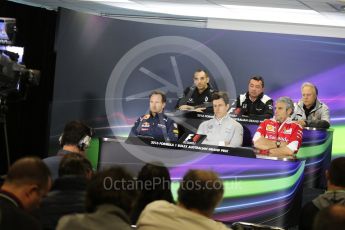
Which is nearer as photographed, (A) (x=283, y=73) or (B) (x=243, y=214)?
(B) (x=243, y=214)

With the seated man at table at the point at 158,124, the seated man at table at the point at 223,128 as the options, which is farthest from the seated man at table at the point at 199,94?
the seated man at table at the point at 223,128

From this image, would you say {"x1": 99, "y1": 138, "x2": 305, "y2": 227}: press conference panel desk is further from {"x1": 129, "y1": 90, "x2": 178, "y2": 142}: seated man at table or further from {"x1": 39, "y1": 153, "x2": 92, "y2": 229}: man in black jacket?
{"x1": 39, "y1": 153, "x2": 92, "y2": 229}: man in black jacket

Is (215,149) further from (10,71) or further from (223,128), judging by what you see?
(10,71)

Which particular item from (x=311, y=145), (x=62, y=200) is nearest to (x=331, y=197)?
(x=62, y=200)

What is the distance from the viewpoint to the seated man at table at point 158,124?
6.73 metres

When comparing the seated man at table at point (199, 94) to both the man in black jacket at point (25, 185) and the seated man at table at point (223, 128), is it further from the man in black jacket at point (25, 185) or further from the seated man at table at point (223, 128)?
the man in black jacket at point (25, 185)

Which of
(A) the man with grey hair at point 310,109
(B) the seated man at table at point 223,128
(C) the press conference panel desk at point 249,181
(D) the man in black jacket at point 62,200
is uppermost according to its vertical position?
(A) the man with grey hair at point 310,109

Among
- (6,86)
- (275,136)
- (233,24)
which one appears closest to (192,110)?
(275,136)

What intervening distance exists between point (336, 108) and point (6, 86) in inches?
213

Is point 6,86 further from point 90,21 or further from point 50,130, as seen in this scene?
point 90,21

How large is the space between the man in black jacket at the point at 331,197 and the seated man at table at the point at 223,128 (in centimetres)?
278

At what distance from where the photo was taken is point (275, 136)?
6.21 meters

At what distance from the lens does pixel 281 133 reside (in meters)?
6.16

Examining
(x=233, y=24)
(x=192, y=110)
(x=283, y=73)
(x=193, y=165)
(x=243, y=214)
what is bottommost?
(x=243, y=214)
